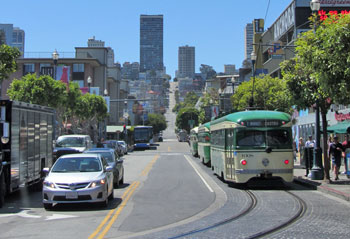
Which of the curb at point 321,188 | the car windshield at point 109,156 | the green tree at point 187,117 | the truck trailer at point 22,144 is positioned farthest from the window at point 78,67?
→ the curb at point 321,188

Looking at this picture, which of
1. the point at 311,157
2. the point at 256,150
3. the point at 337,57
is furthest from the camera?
the point at 311,157

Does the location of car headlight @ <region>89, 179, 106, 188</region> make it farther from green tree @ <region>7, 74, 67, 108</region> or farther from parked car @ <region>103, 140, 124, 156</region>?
parked car @ <region>103, 140, 124, 156</region>

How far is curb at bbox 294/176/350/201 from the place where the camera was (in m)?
14.0

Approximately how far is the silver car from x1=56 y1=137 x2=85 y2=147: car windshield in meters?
12.2

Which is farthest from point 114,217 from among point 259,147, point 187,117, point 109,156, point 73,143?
point 187,117

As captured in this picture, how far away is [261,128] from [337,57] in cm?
502

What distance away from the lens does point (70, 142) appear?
2522cm

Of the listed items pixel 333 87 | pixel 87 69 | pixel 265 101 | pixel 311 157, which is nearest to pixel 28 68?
pixel 87 69

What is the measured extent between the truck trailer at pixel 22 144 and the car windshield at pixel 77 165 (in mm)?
1501

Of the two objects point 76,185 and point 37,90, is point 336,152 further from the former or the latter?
point 37,90

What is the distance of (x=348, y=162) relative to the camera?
21391 millimetres

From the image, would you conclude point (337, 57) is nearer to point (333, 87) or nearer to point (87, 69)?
point (333, 87)

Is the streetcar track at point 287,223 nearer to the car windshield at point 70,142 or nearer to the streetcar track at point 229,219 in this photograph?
the streetcar track at point 229,219

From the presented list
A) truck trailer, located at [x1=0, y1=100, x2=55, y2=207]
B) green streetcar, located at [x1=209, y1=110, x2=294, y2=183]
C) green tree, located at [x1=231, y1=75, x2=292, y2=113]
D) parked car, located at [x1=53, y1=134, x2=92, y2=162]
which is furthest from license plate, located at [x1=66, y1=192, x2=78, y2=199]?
green tree, located at [x1=231, y1=75, x2=292, y2=113]
